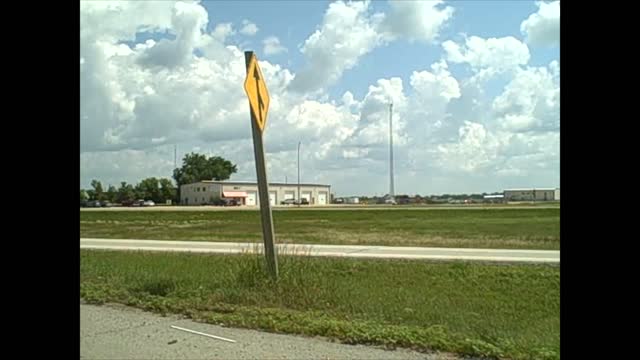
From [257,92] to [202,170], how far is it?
81.3 m

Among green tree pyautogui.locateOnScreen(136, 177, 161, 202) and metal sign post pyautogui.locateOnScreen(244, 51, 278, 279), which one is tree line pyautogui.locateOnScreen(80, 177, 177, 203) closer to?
green tree pyautogui.locateOnScreen(136, 177, 161, 202)

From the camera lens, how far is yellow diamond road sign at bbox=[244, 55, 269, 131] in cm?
902

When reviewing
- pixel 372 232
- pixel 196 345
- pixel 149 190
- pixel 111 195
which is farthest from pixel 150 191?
pixel 196 345

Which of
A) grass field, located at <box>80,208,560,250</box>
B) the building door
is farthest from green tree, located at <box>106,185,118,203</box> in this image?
the building door

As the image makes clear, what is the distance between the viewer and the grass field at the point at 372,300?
5.81 m

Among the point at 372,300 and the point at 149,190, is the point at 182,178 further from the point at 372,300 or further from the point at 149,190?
the point at 372,300

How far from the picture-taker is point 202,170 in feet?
292

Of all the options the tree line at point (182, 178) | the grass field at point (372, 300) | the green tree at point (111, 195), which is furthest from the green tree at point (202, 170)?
the grass field at point (372, 300)

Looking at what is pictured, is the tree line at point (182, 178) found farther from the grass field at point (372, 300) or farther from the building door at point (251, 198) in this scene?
the grass field at point (372, 300)

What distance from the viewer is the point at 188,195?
86562 mm

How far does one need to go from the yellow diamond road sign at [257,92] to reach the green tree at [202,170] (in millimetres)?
75391

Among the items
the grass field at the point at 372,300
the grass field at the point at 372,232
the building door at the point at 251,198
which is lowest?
the grass field at the point at 372,232
